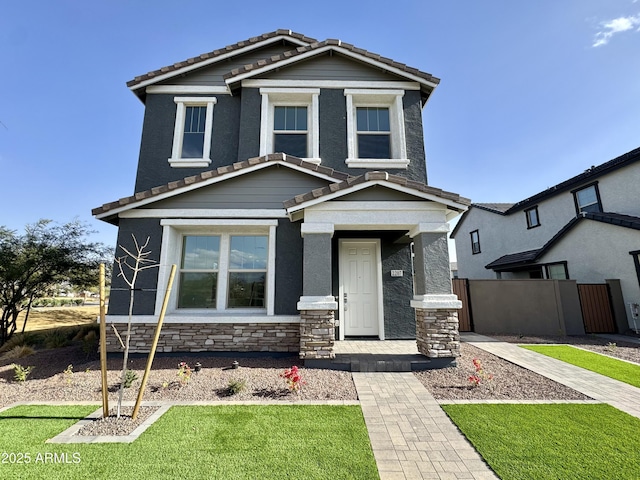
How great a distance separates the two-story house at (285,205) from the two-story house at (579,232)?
883cm

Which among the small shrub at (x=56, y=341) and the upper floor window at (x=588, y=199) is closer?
the small shrub at (x=56, y=341)

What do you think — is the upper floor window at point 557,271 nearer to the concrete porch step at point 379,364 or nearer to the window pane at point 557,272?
the window pane at point 557,272

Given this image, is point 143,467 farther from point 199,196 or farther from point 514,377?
point 514,377

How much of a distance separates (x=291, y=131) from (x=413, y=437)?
813 cm

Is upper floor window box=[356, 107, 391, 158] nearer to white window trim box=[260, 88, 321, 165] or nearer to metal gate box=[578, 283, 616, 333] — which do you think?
white window trim box=[260, 88, 321, 165]

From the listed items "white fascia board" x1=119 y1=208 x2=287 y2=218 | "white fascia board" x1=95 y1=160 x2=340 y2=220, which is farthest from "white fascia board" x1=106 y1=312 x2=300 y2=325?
"white fascia board" x1=95 y1=160 x2=340 y2=220

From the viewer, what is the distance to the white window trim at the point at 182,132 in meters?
8.54

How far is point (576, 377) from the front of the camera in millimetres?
5605

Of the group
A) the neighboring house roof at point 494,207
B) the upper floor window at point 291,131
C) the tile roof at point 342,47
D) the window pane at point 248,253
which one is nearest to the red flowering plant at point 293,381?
the window pane at point 248,253

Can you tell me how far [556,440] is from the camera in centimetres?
334

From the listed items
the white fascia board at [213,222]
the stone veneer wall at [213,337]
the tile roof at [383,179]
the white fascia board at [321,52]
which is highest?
the white fascia board at [321,52]

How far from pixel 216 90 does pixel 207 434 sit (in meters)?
9.41

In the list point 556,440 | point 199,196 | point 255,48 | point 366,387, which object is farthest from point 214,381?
point 255,48

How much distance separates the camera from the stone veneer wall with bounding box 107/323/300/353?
6418mm
